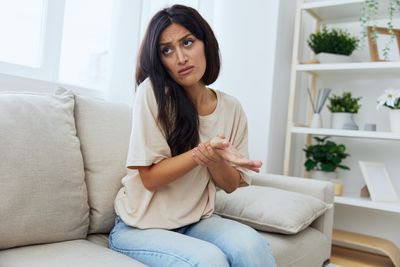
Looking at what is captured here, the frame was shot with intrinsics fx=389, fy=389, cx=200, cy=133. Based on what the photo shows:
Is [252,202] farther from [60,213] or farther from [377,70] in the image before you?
[377,70]

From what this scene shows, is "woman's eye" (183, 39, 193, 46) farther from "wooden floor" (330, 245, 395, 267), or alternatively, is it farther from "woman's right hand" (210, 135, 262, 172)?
"wooden floor" (330, 245, 395, 267)

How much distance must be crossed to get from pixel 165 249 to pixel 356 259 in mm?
1463

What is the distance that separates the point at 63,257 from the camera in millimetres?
931

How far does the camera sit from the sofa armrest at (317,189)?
1647 mm

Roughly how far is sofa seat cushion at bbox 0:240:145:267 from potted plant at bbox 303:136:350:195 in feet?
4.88

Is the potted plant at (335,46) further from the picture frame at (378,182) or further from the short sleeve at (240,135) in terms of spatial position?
the short sleeve at (240,135)

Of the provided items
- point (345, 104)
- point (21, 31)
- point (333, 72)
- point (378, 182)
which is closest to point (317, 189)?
point (378, 182)

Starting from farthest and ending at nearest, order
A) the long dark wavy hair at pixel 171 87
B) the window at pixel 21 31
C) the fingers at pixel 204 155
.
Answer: the window at pixel 21 31, the long dark wavy hair at pixel 171 87, the fingers at pixel 204 155

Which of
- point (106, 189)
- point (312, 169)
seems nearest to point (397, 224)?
point (312, 169)

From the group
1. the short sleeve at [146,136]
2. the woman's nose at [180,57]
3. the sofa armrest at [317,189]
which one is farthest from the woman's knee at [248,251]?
the sofa armrest at [317,189]

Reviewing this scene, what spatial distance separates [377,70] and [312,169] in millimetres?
648

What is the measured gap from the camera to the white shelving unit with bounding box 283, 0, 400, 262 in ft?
6.60

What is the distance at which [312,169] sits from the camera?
223cm

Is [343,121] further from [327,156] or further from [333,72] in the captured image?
[333,72]
